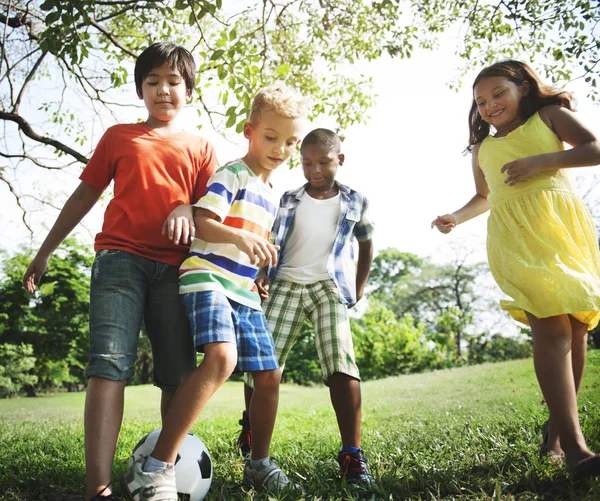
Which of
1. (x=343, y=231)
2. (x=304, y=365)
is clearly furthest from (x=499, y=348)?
(x=343, y=231)

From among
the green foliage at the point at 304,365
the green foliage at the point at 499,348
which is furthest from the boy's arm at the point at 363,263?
the green foliage at the point at 304,365

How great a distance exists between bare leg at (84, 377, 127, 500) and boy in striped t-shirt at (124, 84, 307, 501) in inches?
4.0

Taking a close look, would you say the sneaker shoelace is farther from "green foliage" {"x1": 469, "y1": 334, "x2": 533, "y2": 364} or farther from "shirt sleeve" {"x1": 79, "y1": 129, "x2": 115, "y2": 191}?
"green foliage" {"x1": 469, "y1": 334, "x2": 533, "y2": 364}

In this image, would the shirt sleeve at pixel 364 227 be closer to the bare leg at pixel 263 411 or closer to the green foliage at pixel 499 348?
the bare leg at pixel 263 411

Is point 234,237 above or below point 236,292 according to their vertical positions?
above

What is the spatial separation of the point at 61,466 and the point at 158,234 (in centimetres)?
178

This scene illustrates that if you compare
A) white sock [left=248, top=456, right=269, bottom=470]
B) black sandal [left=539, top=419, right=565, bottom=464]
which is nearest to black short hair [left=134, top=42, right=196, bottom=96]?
white sock [left=248, top=456, right=269, bottom=470]

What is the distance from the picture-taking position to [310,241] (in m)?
3.02

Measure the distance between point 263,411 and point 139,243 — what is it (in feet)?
3.15

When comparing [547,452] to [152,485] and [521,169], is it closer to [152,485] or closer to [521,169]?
[521,169]

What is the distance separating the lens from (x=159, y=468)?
195 cm

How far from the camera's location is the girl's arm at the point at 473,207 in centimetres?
286

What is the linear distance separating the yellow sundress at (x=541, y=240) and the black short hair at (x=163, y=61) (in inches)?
63.4

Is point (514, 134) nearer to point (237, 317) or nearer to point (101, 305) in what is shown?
point (237, 317)
